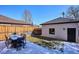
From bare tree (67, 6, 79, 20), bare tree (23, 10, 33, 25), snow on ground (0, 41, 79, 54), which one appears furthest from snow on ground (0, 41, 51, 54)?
bare tree (67, 6, 79, 20)

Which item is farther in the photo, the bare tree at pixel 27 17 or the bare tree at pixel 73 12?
the bare tree at pixel 27 17

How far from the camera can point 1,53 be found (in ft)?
18.0

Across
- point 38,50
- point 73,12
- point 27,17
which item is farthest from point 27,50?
point 73,12

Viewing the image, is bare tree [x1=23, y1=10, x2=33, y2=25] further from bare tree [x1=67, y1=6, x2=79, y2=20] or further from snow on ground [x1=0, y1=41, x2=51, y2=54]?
bare tree [x1=67, y1=6, x2=79, y2=20]

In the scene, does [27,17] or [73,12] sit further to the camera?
[27,17]

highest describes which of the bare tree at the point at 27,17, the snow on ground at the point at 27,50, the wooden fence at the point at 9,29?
the bare tree at the point at 27,17

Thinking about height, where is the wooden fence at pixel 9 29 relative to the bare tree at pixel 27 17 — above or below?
below

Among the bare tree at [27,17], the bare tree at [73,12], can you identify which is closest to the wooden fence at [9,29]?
the bare tree at [27,17]

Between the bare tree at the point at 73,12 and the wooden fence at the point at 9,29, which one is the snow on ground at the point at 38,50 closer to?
the wooden fence at the point at 9,29

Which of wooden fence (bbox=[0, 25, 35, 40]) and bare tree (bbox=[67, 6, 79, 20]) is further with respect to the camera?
wooden fence (bbox=[0, 25, 35, 40])

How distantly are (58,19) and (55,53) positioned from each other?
35.5 inches

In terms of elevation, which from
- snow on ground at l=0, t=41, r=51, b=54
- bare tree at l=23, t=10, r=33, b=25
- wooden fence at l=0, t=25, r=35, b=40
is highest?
bare tree at l=23, t=10, r=33, b=25

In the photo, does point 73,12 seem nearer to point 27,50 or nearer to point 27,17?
point 27,17
